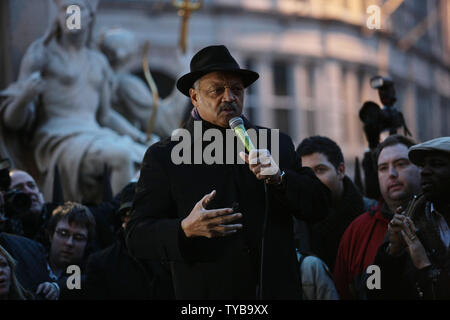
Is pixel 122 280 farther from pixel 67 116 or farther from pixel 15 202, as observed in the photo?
pixel 67 116

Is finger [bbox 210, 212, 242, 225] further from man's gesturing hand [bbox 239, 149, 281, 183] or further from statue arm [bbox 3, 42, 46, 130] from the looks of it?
statue arm [bbox 3, 42, 46, 130]

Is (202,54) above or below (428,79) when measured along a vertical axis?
below

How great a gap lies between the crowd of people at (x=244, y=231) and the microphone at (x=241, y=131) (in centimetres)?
5

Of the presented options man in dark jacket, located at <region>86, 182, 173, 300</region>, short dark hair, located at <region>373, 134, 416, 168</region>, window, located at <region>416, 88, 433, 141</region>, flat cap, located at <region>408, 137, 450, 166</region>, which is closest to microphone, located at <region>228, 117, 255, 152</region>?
flat cap, located at <region>408, 137, 450, 166</region>

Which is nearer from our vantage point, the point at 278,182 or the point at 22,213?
the point at 278,182

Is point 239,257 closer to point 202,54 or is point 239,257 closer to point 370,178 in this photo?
point 202,54

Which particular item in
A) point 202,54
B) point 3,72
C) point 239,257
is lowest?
point 239,257

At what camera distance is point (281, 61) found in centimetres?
2886

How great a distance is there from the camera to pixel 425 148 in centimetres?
434

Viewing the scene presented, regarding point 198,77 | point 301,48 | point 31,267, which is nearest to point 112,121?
point 31,267

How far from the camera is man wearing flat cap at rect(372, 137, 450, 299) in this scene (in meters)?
4.07

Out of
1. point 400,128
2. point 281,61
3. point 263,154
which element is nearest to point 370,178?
point 400,128

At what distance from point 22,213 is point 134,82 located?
3.99 metres

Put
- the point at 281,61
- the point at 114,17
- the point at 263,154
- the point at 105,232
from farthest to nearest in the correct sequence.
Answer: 1. the point at 281,61
2. the point at 114,17
3. the point at 105,232
4. the point at 263,154
